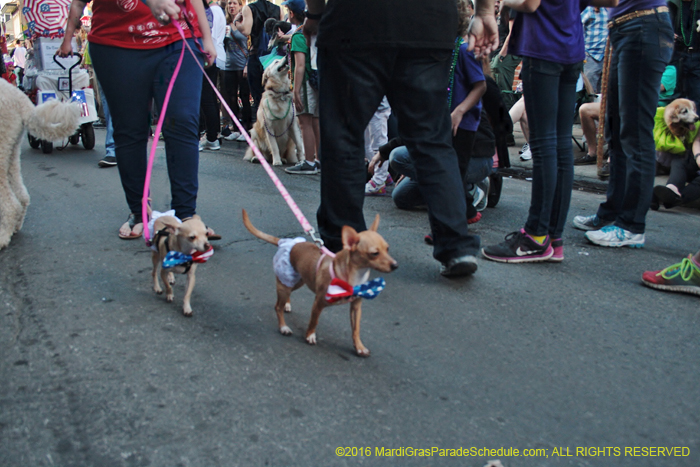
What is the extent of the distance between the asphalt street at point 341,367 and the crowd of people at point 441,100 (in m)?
0.34

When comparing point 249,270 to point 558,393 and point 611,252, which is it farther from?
point 611,252

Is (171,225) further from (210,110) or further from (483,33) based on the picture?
(210,110)

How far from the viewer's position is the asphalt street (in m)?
1.69

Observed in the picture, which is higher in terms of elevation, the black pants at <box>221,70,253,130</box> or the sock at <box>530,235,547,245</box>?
the black pants at <box>221,70,253,130</box>

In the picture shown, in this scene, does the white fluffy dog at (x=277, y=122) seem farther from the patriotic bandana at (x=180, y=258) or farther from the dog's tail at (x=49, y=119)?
the patriotic bandana at (x=180, y=258)

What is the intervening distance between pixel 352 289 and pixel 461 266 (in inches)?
45.2

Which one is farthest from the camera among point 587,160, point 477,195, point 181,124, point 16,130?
point 587,160

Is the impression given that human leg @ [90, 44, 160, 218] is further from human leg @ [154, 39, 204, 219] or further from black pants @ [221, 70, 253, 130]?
black pants @ [221, 70, 253, 130]

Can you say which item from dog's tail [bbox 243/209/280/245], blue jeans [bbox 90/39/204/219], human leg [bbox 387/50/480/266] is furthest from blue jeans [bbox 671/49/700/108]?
dog's tail [bbox 243/209/280/245]

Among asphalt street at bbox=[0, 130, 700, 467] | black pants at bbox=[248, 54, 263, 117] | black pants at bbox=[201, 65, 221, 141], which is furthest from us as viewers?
black pants at bbox=[248, 54, 263, 117]

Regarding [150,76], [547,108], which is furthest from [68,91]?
[547,108]

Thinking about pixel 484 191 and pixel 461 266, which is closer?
pixel 461 266

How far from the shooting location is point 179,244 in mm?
2457

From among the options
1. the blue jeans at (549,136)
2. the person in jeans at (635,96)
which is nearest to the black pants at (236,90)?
the person in jeans at (635,96)
